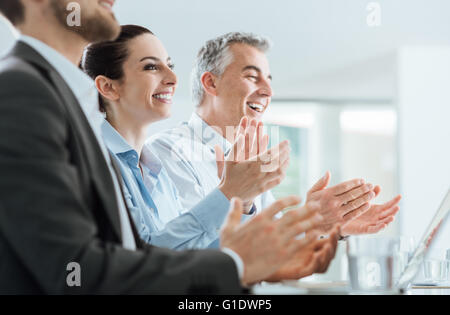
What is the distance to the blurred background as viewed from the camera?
16.4 feet

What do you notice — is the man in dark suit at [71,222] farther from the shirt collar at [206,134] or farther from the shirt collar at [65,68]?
the shirt collar at [206,134]

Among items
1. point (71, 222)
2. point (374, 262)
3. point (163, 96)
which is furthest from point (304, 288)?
point (163, 96)

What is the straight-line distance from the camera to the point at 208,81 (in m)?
3.07

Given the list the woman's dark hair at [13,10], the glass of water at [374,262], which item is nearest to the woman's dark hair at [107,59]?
the woman's dark hair at [13,10]

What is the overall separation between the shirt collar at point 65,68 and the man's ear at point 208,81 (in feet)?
6.48

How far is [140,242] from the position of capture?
3.79 ft

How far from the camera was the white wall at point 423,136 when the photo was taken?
19.0 feet

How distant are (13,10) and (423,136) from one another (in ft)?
17.6

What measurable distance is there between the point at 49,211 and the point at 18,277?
15cm

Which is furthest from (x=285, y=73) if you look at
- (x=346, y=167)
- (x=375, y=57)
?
(x=346, y=167)

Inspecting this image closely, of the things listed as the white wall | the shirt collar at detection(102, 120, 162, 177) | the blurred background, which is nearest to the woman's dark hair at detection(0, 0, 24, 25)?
the shirt collar at detection(102, 120, 162, 177)

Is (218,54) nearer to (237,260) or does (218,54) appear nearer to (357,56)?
(237,260)

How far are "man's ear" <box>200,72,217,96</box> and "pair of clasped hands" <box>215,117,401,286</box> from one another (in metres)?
1.45
